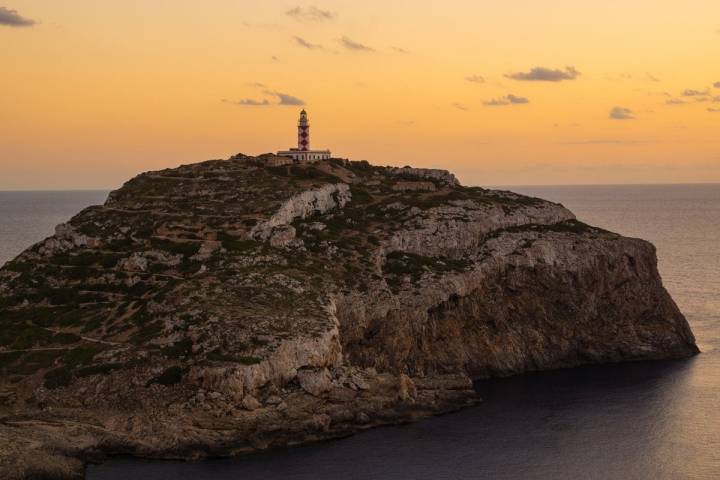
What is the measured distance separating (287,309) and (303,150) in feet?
201

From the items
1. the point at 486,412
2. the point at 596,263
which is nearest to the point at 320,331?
the point at 486,412

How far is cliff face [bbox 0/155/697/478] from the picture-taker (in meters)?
82.4

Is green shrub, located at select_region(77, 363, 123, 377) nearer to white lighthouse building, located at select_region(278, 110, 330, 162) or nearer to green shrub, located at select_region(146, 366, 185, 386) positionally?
green shrub, located at select_region(146, 366, 185, 386)

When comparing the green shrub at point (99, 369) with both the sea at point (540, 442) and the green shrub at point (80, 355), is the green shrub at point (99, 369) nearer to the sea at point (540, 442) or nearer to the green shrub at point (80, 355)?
the green shrub at point (80, 355)

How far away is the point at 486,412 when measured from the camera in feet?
307

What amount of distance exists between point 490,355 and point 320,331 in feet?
94.7

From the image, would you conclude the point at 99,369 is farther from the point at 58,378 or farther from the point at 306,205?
the point at 306,205

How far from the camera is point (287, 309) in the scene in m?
96.0

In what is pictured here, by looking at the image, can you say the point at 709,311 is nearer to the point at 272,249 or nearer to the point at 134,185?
the point at 272,249

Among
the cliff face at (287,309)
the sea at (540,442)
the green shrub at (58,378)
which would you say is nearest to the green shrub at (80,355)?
the cliff face at (287,309)

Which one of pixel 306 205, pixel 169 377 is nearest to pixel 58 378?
pixel 169 377

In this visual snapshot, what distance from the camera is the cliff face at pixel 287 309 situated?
270 feet

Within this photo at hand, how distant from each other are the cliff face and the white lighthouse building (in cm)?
923

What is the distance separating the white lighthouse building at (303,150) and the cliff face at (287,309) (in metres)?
9.23
